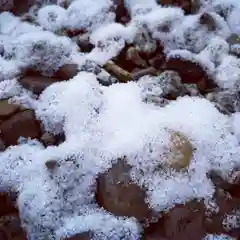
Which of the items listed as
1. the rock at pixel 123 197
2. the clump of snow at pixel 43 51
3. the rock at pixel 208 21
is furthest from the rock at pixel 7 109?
the rock at pixel 208 21

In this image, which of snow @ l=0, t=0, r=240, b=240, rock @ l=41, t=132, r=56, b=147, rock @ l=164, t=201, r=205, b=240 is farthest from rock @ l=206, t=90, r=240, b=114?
rock @ l=41, t=132, r=56, b=147

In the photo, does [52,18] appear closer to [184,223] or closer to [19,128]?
[19,128]

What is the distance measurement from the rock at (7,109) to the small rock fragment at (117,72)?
0.24m

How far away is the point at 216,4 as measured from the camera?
1.31 metres

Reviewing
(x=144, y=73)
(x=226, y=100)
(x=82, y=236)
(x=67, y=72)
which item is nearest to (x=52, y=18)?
(x=67, y=72)

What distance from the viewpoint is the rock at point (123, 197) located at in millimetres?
887

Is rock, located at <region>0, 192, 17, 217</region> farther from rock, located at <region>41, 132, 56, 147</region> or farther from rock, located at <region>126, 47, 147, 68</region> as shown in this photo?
rock, located at <region>126, 47, 147, 68</region>

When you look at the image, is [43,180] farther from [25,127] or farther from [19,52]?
[19,52]

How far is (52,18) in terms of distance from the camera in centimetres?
128

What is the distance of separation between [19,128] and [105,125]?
18cm

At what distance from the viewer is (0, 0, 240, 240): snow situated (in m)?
0.90

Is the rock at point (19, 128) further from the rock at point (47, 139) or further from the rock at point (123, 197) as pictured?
the rock at point (123, 197)

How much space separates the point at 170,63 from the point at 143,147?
0.29 meters

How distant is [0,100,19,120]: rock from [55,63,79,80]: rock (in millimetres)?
152
